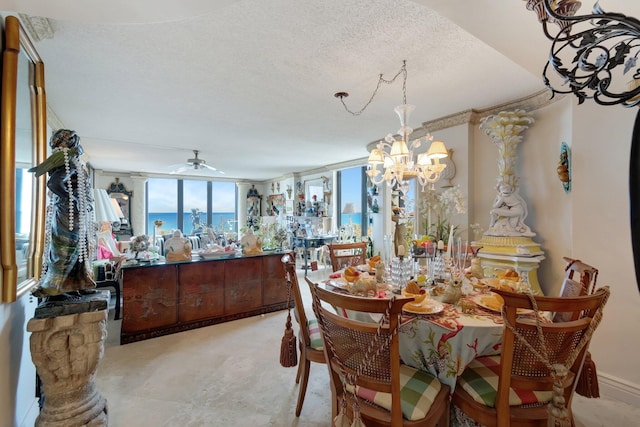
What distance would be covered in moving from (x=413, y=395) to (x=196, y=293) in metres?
2.62

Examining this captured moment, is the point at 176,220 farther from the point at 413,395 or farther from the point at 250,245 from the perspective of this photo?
the point at 413,395

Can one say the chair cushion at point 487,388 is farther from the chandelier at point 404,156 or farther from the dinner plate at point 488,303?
the chandelier at point 404,156

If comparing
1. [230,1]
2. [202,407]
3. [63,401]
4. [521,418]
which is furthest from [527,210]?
[63,401]

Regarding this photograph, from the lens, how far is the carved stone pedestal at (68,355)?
141cm

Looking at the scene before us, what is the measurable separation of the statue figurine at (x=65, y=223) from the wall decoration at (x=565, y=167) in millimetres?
3602

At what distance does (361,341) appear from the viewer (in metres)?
1.18

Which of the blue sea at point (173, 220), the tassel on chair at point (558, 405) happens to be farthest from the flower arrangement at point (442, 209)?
the blue sea at point (173, 220)

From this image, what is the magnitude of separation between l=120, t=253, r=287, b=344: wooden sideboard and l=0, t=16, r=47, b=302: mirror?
4.36 feet

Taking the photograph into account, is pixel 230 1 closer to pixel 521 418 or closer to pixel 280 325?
pixel 521 418

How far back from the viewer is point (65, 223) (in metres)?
1.49

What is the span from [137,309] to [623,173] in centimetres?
417

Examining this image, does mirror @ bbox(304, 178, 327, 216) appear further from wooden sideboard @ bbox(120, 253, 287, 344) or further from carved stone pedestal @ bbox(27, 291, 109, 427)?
carved stone pedestal @ bbox(27, 291, 109, 427)

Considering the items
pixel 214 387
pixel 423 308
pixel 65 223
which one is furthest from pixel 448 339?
pixel 65 223

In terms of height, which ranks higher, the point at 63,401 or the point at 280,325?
the point at 63,401
